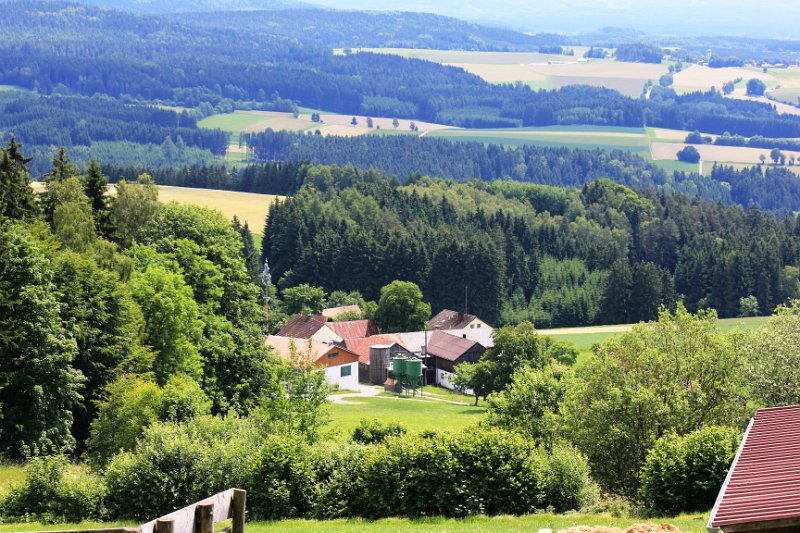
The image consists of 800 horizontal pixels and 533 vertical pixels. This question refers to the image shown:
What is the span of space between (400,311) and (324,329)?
43.2ft

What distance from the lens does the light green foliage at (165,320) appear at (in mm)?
53312

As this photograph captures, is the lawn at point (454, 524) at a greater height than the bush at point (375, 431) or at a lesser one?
greater

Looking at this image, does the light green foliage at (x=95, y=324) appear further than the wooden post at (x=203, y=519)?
Yes

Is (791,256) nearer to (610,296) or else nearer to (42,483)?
(610,296)

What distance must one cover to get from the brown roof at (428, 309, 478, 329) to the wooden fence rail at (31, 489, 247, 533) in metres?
116

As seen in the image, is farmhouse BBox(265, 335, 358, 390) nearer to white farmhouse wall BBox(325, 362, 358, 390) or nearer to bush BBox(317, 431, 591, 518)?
white farmhouse wall BBox(325, 362, 358, 390)

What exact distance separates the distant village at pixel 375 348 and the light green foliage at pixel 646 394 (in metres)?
59.9

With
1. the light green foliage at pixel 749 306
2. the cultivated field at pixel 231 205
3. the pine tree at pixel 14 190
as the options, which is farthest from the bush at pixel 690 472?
the cultivated field at pixel 231 205

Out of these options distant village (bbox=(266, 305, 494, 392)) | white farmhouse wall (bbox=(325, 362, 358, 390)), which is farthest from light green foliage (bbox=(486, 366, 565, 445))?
white farmhouse wall (bbox=(325, 362, 358, 390))

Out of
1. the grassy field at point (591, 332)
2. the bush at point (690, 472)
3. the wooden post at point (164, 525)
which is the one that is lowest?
the grassy field at point (591, 332)

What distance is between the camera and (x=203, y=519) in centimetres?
1563

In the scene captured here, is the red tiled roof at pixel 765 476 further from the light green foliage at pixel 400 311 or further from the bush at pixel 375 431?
the light green foliage at pixel 400 311

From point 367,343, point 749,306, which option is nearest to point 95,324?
point 367,343

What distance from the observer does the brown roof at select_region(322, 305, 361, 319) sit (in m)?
135
